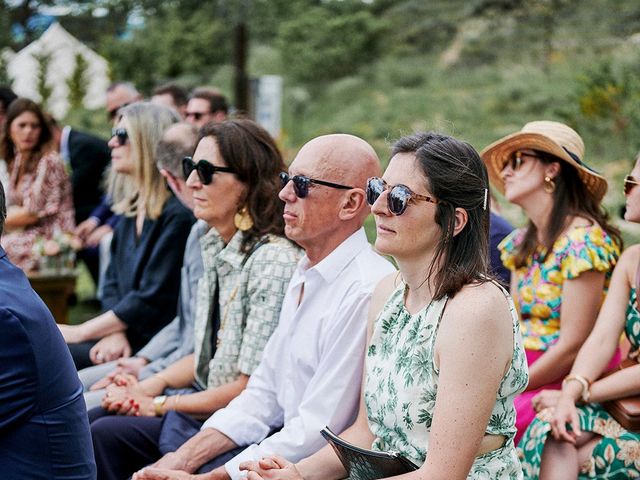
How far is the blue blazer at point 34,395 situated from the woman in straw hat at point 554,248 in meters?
1.83

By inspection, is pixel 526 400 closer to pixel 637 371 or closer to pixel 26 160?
pixel 637 371

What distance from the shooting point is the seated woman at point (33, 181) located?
6.89 meters

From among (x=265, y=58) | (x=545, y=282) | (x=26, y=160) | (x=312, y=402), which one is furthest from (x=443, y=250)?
(x=265, y=58)

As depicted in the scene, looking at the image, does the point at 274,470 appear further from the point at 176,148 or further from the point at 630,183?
the point at 176,148

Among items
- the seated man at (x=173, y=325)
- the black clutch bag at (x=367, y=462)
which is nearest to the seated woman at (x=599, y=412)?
the black clutch bag at (x=367, y=462)

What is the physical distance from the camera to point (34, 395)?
6.92 ft

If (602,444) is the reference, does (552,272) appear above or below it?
above

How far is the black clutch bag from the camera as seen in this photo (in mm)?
2412

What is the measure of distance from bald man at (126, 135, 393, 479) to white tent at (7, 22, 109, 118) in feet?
59.4

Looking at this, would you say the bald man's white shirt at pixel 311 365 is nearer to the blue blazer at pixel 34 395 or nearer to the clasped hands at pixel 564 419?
the clasped hands at pixel 564 419

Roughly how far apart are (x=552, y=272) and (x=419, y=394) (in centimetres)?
145

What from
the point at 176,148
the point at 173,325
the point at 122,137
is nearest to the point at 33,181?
the point at 122,137

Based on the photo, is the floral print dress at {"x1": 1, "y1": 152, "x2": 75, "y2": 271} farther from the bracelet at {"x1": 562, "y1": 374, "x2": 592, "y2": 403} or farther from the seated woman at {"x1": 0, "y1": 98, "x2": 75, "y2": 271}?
the bracelet at {"x1": 562, "y1": 374, "x2": 592, "y2": 403}

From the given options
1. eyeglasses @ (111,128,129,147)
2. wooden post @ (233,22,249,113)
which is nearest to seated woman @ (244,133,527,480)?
eyeglasses @ (111,128,129,147)
